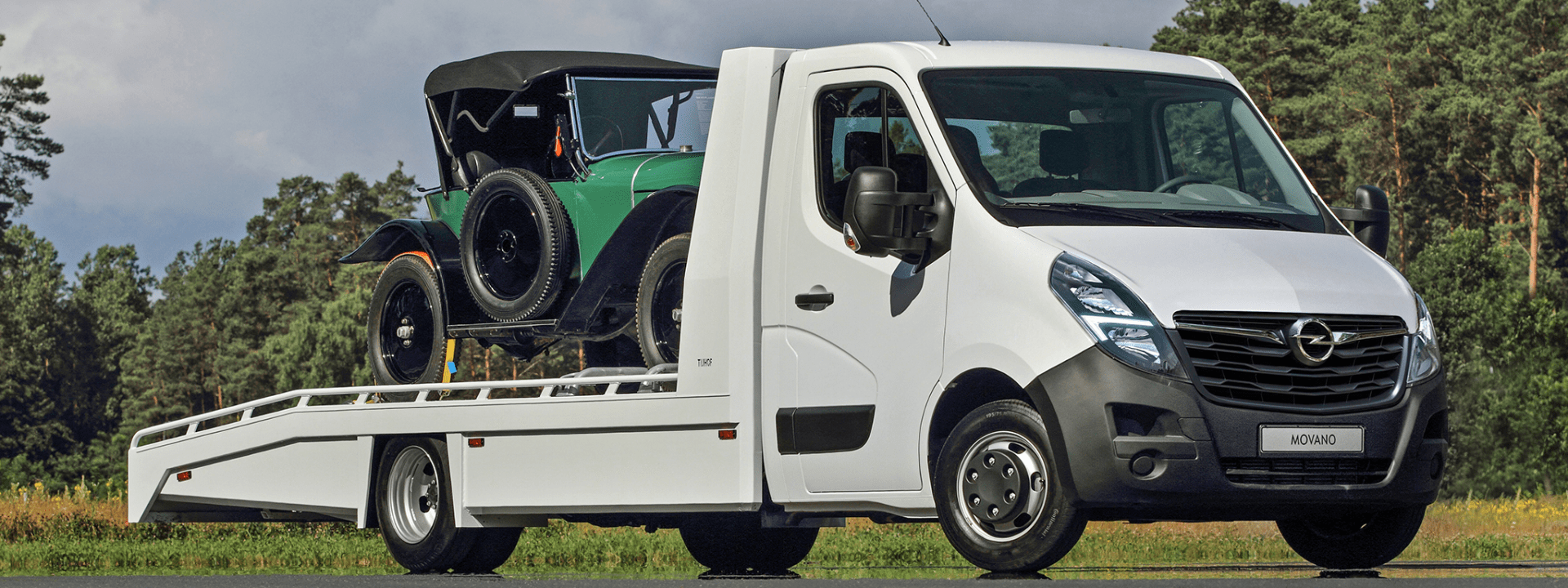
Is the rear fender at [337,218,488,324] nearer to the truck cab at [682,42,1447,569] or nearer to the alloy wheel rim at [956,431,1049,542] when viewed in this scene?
the truck cab at [682,42,1447,569]

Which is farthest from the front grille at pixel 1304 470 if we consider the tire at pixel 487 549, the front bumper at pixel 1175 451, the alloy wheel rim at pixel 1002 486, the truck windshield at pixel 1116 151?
the tire at pixel 487 549

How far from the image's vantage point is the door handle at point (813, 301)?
29.3 feet

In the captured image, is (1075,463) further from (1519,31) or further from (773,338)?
(1519,31)

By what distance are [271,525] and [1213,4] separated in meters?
47.5

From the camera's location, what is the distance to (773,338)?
9.27 meters

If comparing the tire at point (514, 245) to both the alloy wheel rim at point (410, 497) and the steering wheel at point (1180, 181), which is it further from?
the steering wheel at point (1180, 181)

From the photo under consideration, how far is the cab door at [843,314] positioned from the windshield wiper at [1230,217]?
1.05m

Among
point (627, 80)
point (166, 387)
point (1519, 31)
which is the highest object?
point (1519, 31)

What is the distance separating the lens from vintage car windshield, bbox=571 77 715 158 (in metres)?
12.5

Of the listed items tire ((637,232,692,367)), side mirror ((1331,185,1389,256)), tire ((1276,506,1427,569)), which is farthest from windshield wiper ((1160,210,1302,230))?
tire ((637,232,692,367))

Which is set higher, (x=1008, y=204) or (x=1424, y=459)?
(x=1008, y=204)

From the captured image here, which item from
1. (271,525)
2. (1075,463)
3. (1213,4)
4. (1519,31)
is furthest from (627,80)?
(1213,4)

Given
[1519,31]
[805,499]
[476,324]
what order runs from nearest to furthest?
[805,499], [476,324], [1519,31]

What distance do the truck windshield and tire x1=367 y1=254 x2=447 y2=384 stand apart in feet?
16.7
